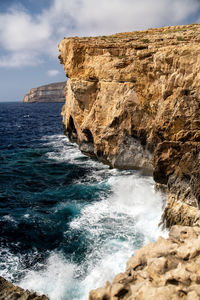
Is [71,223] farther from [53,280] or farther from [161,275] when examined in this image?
[161,275]

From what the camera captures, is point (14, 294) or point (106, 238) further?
point (106, 238)

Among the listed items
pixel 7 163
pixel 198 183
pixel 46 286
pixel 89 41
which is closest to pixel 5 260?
pixel 46 286

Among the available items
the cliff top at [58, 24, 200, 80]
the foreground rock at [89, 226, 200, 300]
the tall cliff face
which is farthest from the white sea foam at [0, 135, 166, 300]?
the cliff top at [58, 24, 200, 80]

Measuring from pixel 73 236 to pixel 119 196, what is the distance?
597 cm

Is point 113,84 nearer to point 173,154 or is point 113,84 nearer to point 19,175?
point 173,154

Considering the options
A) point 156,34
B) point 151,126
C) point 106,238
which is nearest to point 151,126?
point 151,126

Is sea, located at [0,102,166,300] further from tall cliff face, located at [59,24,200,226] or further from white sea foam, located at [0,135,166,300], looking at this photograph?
tall cliff face, located at [59,24,200,226]

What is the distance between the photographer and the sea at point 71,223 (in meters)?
11.4

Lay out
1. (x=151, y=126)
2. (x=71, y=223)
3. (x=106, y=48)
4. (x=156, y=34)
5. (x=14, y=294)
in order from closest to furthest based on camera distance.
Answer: (x=14, y=294) → (x=71, y=223) → (x=151, y=126) → (x=106, y=48) → (x=156, y=34)

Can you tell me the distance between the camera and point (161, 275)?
22.7ft

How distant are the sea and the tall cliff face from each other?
93.4 inches

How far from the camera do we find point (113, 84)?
2314 cm

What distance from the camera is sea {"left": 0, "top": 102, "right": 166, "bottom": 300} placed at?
11438 mm

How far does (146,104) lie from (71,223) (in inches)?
470
